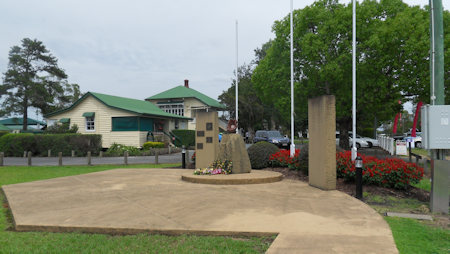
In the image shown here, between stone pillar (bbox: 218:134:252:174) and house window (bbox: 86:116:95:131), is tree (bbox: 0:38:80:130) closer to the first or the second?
house window (bbox: 86:116:95:131)

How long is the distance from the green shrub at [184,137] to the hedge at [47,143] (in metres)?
8.26

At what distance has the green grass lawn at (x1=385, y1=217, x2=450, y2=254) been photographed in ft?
14.3

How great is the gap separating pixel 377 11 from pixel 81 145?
23.1 metres

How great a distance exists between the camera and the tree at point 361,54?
59.0ft

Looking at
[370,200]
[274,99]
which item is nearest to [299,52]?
[274,99]

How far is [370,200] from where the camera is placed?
7.99 metres

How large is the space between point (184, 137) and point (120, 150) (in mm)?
8045

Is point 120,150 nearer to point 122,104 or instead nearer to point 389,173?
point 122,104

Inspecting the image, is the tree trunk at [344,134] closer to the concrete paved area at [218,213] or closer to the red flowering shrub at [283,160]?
the red flowering shrub at [283,160]

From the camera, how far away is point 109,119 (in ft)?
93.6

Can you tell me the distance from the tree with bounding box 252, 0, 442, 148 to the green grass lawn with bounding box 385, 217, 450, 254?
14.7 m

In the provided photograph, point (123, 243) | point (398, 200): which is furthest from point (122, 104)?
point (123, 243)

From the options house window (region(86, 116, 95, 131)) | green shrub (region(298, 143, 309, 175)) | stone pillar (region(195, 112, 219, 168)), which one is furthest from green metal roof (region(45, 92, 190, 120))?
green shrub (region(298, 143, 309, 175))

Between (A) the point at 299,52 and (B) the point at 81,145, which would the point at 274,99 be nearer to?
(A) the point at 299,52
